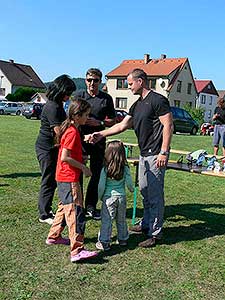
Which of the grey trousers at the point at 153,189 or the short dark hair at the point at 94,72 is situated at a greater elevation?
the short dark hair at the point at 94,72

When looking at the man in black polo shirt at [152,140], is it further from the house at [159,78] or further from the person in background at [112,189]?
the house at [159,78]

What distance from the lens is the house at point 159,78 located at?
51781 mm

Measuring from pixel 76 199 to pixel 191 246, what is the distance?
1.46 meters

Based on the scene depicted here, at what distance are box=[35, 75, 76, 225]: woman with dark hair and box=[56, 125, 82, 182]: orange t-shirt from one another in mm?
431

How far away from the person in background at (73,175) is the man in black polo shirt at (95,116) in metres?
0.98

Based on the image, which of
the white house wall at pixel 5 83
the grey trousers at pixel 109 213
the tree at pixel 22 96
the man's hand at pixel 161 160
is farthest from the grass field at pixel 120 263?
the white house wall at pixel 5 83

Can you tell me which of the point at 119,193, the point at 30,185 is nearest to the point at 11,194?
the point at 30,185

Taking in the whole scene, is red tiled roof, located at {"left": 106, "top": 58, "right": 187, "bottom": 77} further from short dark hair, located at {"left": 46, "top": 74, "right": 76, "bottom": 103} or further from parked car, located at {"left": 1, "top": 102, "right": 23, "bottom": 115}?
short dark hair, located at {"left": 46, "top": 74, "right": 76, "bottom": 103}

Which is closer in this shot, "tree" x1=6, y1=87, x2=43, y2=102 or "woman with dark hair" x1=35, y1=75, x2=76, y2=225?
"woman with dark hair" x1=35, y1=75, x2=76, y2=225

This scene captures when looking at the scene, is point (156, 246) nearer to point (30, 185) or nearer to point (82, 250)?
point (82, 250)

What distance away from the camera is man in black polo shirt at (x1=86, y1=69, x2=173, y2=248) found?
4332 mm

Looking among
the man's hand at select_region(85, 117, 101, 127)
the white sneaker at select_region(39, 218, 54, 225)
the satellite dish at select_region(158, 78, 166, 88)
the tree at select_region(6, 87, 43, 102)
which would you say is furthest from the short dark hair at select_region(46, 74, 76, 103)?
the tree at select_region(6, 87, 43, 102)

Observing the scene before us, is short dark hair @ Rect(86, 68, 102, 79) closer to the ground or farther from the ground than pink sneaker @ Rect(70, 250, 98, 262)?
farther from the ground

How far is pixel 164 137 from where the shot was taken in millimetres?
4309
